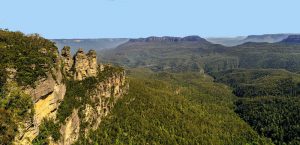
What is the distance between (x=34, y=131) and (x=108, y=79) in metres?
64.4

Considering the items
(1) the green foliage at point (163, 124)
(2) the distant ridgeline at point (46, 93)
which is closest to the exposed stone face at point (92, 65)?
(2) the distant ridgeline at point (46, 93)

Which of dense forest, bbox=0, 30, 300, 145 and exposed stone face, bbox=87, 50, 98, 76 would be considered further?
exposed stone face, bbox=87, 50, 98, 76

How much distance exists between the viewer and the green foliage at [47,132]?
78625mm

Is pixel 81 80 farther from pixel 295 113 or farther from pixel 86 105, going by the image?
pixel 295 113

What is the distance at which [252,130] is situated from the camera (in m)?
170

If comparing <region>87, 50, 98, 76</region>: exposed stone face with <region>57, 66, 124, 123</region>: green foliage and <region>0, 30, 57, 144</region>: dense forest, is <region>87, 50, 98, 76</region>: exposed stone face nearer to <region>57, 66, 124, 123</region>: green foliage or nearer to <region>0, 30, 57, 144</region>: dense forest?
<region>57, 66, 124, 123</region>: green foliage

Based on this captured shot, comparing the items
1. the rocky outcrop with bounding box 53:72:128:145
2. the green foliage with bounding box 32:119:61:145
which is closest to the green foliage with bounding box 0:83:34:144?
the green foliage with bounding box 32:119:61:145

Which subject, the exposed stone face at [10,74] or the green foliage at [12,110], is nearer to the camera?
the green foliage at [12,110]

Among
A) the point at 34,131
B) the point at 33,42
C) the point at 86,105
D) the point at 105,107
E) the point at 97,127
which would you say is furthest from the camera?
the point at 105,107

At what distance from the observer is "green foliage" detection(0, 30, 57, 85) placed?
7681cm

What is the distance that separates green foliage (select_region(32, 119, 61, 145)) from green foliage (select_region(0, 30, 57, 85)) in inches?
527

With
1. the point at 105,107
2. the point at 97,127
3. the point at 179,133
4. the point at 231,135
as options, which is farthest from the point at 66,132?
the point at 231,135

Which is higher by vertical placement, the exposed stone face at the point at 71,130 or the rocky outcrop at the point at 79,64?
the rocky outcrop at the point at 79,64

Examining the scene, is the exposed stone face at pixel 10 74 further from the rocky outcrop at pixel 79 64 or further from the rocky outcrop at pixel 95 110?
the rocky outcrop at pixel 79 64
